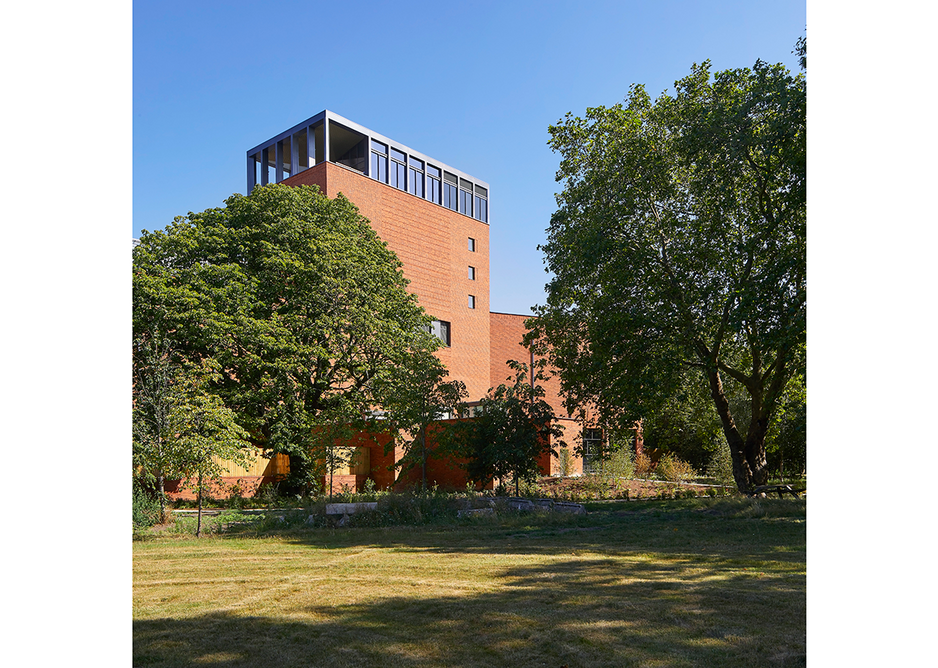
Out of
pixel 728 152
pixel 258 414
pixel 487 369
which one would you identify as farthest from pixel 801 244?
pixel 487 369

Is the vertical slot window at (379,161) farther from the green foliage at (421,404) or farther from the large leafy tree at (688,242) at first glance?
the green foliage at (421,404)

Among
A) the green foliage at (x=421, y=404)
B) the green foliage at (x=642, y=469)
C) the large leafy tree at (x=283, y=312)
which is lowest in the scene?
the green foliage at (x=642, y=469)

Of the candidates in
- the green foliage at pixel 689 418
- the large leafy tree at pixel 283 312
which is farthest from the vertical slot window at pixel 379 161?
the green foliage at pixel 689 418

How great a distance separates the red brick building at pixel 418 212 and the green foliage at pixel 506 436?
908cm

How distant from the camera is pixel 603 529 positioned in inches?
510

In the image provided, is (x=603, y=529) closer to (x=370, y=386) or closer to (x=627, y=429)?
(x=627, y=429)

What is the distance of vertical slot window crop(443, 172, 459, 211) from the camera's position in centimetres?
3928

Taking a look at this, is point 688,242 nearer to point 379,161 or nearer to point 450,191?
point 379,161

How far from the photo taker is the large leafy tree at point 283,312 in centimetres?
2045

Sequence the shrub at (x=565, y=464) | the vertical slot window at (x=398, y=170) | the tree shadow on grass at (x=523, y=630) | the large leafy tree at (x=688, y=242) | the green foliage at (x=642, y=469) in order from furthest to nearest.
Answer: the vertical slot window at (x=398, y=170), the green foliage at (x=642, y=469), the shrub at (x=565, y=464), the large leafy tree at (x=688, y=242), the tree shadow on grass at (x=523, y=630)

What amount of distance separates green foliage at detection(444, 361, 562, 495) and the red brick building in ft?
29.8

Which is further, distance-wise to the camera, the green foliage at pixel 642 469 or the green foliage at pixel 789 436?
the green foliage at pixel 642 469
